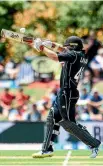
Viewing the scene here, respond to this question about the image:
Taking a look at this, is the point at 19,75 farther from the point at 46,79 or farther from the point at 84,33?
the point at 84,33

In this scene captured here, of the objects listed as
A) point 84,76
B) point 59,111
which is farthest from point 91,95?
point 59,111

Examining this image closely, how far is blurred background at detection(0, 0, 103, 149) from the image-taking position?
14.0 metres

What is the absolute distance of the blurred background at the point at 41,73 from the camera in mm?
13961

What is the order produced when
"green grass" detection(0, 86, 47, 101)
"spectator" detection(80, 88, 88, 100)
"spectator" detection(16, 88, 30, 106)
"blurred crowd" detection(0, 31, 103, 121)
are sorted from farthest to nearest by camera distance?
"green grass" detection(0, 86, 47, 101)
"spectator" detection(16, 88, 30, 106)
"spectator" detection(80, 88, 88, 100)
"blurred crowd" detection(0, 31, 103, 121)

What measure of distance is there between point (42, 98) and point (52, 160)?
6271 millimetres

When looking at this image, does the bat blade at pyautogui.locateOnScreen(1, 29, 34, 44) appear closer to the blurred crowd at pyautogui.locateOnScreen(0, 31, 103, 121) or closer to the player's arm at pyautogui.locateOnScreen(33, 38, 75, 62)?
the player's arm at pyautogui.locateOnScreen(33, 38, 75, 62)

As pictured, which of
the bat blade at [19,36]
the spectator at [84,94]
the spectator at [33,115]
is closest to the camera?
the bat blade at [19,36]

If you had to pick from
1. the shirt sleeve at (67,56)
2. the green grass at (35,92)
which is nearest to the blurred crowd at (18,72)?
the green grass at (35,92)

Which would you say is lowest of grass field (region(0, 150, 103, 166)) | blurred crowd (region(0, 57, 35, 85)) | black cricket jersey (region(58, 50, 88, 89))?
grass field (region(0, 150, 103, 166))

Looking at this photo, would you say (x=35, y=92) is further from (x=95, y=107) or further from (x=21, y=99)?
(x=95, y=107)

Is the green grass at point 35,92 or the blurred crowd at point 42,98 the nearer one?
the blurred crowd at point 42,98

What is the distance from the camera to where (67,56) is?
959 cm

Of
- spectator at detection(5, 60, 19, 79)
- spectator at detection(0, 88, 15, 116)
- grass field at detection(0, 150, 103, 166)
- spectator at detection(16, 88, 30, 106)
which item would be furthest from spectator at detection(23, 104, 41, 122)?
grass field at detection(0, 150, 103, 166)

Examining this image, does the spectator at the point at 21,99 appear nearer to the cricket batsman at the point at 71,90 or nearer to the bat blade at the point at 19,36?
the cricket batsman at the point at 71,90
